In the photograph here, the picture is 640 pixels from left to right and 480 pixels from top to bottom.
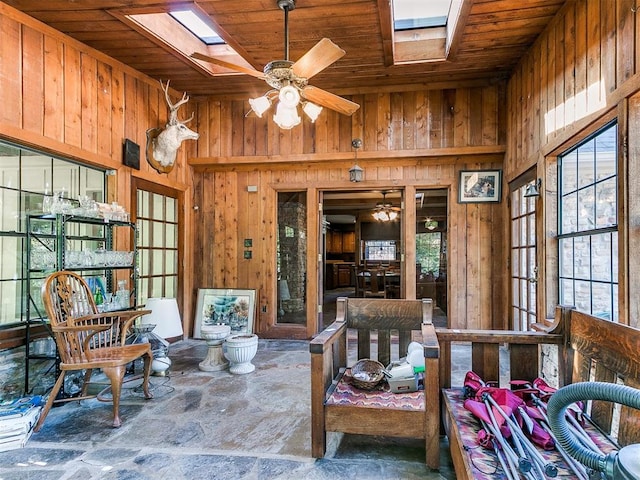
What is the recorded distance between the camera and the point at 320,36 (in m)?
3.72

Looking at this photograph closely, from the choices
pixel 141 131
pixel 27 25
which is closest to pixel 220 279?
pixel 141 131

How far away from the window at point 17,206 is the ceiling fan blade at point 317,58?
2.34 metres

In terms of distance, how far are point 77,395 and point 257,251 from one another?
8.98 ft

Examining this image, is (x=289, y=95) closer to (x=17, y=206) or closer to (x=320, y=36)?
(x=320, y=36)

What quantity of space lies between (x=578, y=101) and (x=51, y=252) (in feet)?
13.6

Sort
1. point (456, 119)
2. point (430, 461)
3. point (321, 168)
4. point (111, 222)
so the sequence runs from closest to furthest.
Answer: point (430, 461) → point (111, 222) → point (456, 119) → point (321, 168)

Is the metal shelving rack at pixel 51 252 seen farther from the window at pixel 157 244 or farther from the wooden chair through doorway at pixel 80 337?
the window at pixel 157 244

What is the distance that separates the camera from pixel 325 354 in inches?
91.8

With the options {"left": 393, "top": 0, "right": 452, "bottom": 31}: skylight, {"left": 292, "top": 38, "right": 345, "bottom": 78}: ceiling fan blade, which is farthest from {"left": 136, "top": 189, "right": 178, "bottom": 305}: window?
{"left": 393, "top": 0, "right": 452, "bottom": 31}: skylight

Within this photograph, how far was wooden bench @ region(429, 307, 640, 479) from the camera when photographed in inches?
60.8

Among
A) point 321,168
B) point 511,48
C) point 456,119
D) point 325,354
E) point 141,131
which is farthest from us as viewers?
point 321,168

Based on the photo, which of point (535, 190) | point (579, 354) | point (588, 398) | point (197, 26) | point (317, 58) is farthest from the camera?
→ point (197, 26)

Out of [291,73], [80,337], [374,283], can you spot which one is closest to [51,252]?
[80,337]

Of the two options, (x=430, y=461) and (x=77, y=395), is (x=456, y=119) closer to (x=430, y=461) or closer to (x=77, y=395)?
(x=430, y=461)
